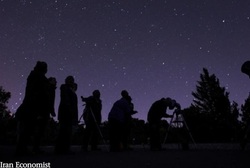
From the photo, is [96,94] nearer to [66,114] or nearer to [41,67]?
[66,114]

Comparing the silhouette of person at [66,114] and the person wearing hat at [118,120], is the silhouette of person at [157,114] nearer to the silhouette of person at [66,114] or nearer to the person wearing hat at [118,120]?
the person wearing hat at [118,120]

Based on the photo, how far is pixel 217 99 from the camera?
4325cm

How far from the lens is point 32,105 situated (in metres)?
6.63

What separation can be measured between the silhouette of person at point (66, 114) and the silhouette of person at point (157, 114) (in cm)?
263

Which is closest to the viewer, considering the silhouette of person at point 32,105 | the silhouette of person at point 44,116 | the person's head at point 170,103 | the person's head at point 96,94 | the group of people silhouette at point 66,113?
the silhouette of person at point 32,105

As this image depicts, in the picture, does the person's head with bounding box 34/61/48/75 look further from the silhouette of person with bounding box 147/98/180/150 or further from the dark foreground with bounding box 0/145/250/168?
the silhouette of person with bounding box 147/98/180/150

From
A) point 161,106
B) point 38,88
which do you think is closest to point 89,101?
point 161,106

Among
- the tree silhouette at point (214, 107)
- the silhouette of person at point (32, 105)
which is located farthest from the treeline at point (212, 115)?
the silhouette of person at point (32, 105)

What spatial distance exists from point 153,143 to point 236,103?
37.2 m

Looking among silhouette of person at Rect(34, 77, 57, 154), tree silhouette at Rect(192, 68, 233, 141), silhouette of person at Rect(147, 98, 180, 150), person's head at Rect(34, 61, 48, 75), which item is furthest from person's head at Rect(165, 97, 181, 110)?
tree silhouette at Rect(192, 68, 233, 141)

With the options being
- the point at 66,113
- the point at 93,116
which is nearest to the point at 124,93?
the point at 93,116

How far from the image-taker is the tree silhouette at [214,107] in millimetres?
40281

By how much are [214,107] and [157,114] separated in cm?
3699

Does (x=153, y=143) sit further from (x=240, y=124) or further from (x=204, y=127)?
(x=240, y=124)
